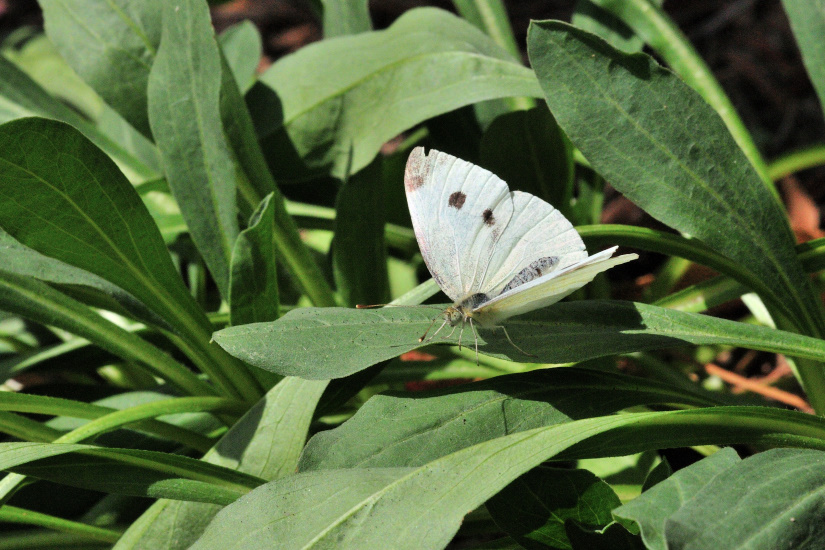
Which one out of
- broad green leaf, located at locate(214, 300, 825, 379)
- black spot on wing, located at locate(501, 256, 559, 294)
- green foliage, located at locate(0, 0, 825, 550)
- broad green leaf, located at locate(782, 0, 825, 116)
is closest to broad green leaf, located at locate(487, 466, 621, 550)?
green foliage, located at locate(0, 0, 825, 550)

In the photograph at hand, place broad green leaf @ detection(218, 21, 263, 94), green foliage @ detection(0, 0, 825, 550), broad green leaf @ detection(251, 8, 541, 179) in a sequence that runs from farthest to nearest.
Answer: broad green leaf @ detection(218, 21, 263, 94) < broad green leaf @ detection(251, 8, 541, 179) < green foliage @ detection(0, 0, 825, 550)

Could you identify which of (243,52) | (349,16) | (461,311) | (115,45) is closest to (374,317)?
(461,311)

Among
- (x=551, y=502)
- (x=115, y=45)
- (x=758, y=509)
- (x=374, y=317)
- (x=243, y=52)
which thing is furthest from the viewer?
(x=243, y=52)

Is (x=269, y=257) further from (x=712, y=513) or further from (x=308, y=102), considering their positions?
(x=712, y=513)

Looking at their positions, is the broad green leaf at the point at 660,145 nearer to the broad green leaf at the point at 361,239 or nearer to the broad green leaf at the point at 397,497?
the broad green leaf at the point at 397,497

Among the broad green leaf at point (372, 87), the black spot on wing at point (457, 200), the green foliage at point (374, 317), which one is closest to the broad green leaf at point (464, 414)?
the green foliage at point (374, 317)

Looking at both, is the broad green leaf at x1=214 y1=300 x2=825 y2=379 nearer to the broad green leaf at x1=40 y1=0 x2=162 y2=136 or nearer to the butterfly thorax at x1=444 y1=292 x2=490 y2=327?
the butterfly thorax at x1=444 y1=292 x2=490 y2=327

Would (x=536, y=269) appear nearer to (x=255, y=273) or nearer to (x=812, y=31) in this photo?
(x=255, y=273)
